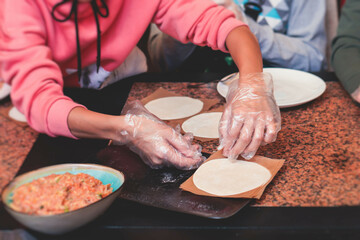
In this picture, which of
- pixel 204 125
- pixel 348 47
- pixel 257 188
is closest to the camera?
pixel 257 188

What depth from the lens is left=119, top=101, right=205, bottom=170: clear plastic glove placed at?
3.46 feet

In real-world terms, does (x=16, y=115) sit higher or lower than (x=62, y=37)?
lower

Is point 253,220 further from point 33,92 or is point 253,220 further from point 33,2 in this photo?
point 33,2

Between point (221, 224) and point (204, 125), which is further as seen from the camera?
point (204, 125)

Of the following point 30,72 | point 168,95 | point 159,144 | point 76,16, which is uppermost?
point 76,16

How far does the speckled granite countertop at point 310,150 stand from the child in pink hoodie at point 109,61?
0.11m

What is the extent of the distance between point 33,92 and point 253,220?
829mm

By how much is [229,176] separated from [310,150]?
11.8 inches

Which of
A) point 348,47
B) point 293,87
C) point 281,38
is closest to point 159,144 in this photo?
point 293,87

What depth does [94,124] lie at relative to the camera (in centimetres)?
115

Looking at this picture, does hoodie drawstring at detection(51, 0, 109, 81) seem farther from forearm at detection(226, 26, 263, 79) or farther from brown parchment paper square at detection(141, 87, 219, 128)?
forearm at detection(226, 26, 263, 79)

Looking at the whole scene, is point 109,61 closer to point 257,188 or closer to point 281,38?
point 257,188

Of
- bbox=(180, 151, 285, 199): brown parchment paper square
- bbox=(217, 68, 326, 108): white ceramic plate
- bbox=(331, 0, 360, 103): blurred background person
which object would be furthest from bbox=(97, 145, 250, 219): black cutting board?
bbox=(331, 0, 360, 103): blurred background person

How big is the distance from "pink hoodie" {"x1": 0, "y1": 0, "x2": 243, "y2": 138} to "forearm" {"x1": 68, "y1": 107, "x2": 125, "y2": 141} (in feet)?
0.09
